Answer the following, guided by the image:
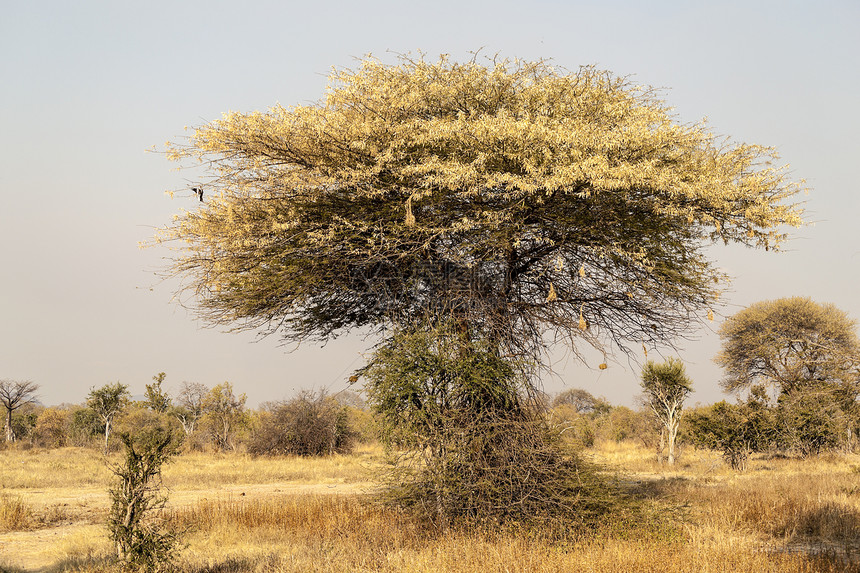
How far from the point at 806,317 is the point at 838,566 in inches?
1264

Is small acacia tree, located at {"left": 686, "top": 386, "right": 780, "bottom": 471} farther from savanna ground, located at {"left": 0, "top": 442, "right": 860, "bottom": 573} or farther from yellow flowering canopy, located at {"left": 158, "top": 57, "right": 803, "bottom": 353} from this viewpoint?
yellow flowering canopy, located at {"left": 158, "top": 57, "right": 803, "bottom": 353}

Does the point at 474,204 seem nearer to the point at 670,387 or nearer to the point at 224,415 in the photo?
the point at 670,387

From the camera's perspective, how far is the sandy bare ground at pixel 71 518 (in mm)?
10422

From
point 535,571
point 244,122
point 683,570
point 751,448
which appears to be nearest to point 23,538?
point 244,122

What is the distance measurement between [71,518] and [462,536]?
951cm

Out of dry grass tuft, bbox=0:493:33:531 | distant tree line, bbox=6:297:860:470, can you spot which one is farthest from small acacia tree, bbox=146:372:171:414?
dry grass tuft, bbox=0:493:33:531

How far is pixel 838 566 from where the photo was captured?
28.4 feet

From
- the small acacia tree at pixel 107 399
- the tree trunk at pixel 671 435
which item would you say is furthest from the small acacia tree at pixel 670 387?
the small acacia tree at pixel 107 399

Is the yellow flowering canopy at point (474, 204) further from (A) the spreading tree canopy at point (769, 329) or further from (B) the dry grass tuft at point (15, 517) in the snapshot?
(A) the spreading tree canopy at point (769, 329)

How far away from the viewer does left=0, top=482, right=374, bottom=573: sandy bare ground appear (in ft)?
34.2

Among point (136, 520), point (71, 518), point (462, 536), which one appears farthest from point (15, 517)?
point (462, 536)

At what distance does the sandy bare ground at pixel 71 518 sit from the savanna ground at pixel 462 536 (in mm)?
44

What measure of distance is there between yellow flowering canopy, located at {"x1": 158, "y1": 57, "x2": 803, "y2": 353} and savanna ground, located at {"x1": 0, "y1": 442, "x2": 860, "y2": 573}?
10.8 ft

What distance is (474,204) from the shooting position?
423 inches
